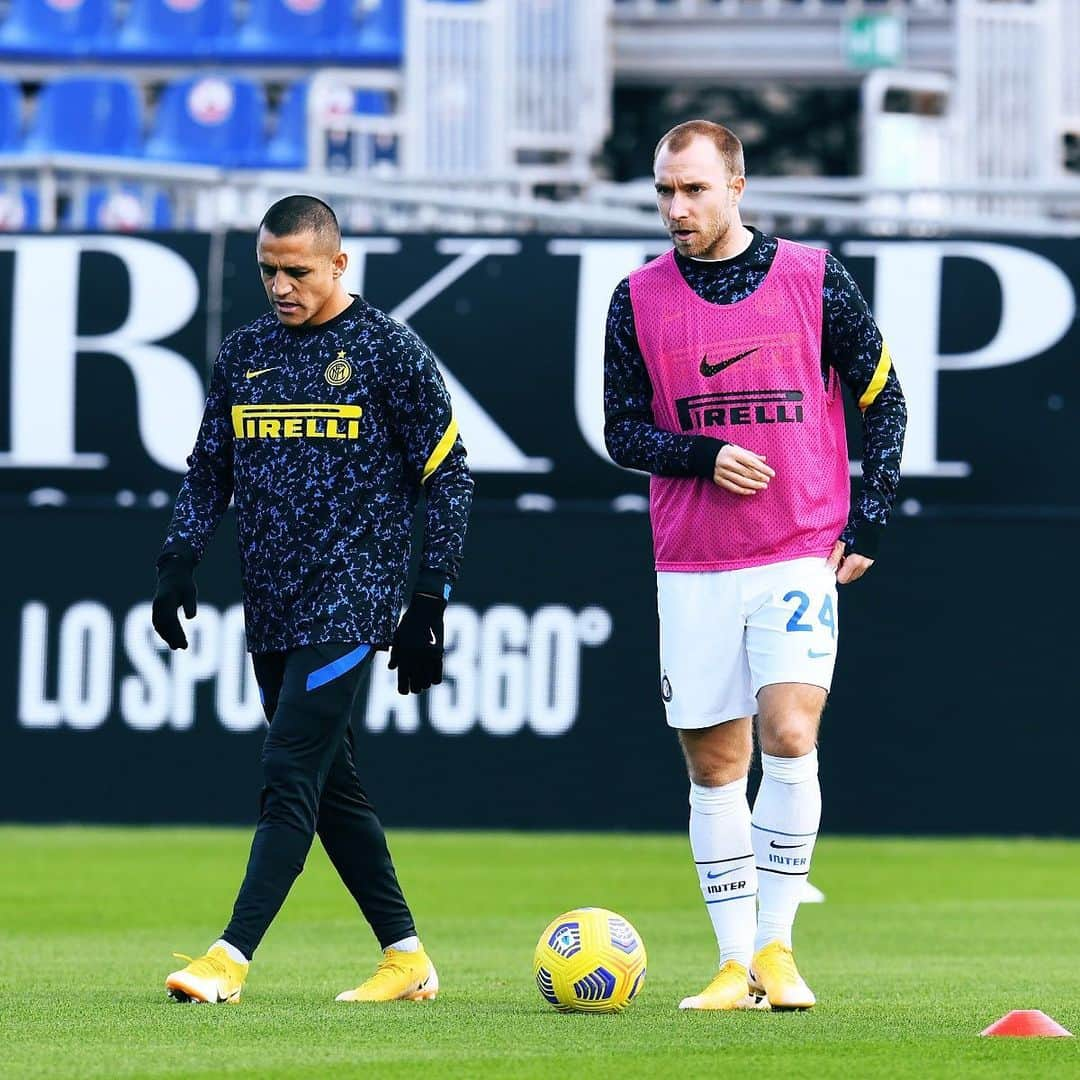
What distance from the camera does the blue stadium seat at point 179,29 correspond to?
23391mm

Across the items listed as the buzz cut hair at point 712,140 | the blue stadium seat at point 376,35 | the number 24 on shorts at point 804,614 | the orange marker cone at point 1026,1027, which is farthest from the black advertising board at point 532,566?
the blue stadium seat at point 376,35

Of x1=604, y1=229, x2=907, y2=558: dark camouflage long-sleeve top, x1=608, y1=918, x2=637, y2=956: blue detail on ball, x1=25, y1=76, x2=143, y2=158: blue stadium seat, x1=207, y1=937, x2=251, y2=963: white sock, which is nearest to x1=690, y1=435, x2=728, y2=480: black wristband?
x1=604, y1=229, x2=907, y2=558: dark camouflage long-sleeve top

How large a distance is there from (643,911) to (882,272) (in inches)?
176

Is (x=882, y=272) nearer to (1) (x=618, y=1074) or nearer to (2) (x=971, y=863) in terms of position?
(2) (x=971, y=863)

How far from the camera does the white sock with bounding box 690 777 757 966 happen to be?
590 cm

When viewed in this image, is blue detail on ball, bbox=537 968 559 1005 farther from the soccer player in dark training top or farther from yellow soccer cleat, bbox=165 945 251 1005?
yellow soccer cleat, bbox=165 945 251 1005

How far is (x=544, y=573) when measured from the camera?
12461 millimetres

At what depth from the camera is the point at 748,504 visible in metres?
5.80

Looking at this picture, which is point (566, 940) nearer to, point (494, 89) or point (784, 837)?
point (784, 837)

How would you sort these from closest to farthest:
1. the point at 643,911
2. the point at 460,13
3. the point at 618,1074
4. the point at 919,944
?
the point at 618,1074 → the point at 919,944 → the point at 643,911 → the point at 460,13

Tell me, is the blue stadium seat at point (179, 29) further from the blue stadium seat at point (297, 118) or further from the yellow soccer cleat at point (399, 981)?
the yellow soccer cleat at point (399, 981)

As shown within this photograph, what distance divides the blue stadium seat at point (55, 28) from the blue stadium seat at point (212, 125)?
1.61m

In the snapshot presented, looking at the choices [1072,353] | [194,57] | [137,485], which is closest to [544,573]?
[137,485]

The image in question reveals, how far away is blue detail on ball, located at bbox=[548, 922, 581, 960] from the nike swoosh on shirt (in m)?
1.39
